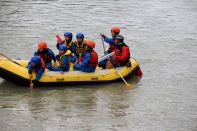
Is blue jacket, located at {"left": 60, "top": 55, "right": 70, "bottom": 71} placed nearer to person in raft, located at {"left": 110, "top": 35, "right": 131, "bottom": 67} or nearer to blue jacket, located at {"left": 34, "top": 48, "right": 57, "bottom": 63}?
blue jacket, located at {"left": 34, "top": 48, "right": 57, "bottom": 63}

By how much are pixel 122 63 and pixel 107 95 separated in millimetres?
1160

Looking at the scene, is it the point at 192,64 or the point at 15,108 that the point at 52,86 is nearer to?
A: the point at 15,108

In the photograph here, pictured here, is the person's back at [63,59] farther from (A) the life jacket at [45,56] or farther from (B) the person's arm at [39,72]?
(B) the person's arm at [39,72]

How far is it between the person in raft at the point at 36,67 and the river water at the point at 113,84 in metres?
0.31

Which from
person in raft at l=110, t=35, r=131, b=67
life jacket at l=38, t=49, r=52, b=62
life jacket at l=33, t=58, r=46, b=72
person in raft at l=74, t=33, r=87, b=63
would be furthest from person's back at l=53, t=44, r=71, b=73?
person in raft at l=110, t=35, r=131, b=67

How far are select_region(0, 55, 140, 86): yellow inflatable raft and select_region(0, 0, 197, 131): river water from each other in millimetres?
185

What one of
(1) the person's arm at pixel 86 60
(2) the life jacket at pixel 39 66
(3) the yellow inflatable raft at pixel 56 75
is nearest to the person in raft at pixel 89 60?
(1) the person's arm at pixel 86 60

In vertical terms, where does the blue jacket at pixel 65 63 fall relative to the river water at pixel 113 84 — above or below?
above

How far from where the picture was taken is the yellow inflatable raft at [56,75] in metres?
10.9

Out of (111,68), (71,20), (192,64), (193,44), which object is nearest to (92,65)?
(111,68)

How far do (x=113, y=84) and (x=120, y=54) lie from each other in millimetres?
752

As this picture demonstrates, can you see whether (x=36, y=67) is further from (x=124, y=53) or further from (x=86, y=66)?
(x=124, y=53)

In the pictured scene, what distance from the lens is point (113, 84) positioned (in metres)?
11.8

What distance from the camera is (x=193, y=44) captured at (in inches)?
626
